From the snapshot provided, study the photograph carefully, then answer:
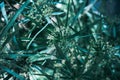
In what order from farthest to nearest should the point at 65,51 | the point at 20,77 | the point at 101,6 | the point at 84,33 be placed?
the point at 101,6 → the point at 84,33 → the point at 65,51 → the point at 20,77

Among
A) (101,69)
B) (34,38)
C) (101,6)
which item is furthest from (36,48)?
(101,6)

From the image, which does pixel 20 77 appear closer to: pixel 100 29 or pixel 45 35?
pixel 45 35

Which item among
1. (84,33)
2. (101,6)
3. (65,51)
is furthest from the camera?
(101,6)

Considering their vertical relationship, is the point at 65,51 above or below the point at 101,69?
above

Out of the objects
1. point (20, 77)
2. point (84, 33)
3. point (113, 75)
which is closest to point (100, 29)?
point (84, 33)

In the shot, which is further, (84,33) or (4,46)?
(84,33)

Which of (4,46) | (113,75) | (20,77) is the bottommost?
(113,75)

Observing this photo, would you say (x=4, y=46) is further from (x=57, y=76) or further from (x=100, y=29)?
(x=100, y=29)
